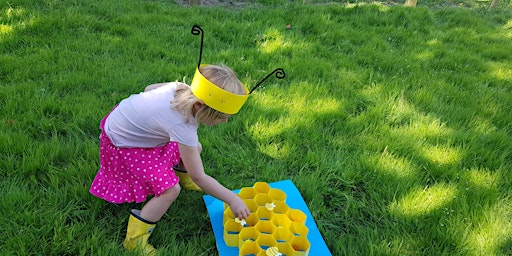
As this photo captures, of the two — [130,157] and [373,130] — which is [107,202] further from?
[373,130]

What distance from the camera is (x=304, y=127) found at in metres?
2.96

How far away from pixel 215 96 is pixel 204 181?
421 mm

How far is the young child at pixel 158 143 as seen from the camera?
173cm

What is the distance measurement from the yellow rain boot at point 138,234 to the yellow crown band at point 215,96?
680mm

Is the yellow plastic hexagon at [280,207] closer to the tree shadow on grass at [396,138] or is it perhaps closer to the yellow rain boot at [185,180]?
the tree shadow on grass at [396,138]

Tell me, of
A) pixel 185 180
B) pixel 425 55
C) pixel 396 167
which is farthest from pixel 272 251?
pixel 425 55

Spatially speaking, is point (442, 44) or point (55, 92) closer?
point (55, 92)

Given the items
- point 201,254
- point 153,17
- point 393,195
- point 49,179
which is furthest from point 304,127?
point 153,17

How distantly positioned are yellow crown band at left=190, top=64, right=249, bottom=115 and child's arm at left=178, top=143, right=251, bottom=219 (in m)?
0.23

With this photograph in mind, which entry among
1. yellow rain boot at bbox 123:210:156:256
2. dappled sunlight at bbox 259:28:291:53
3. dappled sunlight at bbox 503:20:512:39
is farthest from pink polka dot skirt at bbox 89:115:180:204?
dappled sunlight at bbox 503:20:512:39

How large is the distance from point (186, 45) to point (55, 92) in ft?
4.74

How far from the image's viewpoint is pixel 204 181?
1.84 m

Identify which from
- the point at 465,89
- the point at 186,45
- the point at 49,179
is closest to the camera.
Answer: the point at 49,179

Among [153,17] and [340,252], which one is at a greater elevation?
[153,17]
